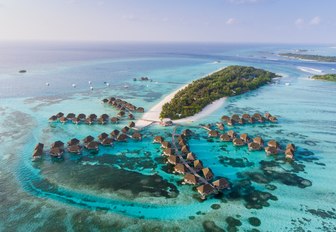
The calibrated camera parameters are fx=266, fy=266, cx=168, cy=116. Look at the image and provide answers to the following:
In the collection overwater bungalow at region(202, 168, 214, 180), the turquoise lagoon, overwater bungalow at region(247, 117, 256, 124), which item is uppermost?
overwater bungalow at region(247, 117, 256, 124)

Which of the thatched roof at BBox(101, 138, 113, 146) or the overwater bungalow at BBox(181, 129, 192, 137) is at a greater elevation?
the overwater bungalow at BBox(181, 129, 192, 137)

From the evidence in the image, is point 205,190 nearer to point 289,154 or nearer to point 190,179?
point 190,179

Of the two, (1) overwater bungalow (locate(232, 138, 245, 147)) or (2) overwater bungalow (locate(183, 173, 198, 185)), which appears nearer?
(2) overwater bungalow (locate(183, 173, 198, 185))

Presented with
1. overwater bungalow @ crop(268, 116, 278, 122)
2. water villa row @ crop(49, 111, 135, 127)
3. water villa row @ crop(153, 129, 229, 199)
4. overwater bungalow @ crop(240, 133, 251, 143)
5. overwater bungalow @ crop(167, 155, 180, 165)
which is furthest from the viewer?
overwater bungalow @ crop(268, 116, 278, 122)

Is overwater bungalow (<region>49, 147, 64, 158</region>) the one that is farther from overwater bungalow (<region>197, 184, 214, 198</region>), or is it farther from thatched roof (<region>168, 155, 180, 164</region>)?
overwater bungalow (<region>197, 184, 214, 198</region>)

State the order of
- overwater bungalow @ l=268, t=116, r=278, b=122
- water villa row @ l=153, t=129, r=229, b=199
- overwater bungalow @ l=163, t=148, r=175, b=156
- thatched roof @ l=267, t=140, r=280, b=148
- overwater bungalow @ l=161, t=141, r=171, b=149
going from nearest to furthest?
1. water villa row @ l=153, t=129, r=229, b=199
2. overwater bungalow @ l=163, t=148, r=175, b=156
3. overwater bungalow @ l=161, t=141, r=171, b=149
4. thatched roof @ l=267, t=140, r=280, b=148
5. overwater bungalow @ l=268, t=116, r=278, b=122

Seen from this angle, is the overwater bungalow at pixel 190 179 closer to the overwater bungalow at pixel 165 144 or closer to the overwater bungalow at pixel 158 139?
the overwater bungalow at pixel 165 144

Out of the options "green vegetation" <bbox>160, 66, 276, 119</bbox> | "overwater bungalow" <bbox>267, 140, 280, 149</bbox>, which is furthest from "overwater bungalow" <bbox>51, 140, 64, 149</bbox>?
"overwater bungalow" <bbox>267, 140, 280, 149</bbox>

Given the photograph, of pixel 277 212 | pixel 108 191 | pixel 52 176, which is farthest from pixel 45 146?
pixel 277 212
